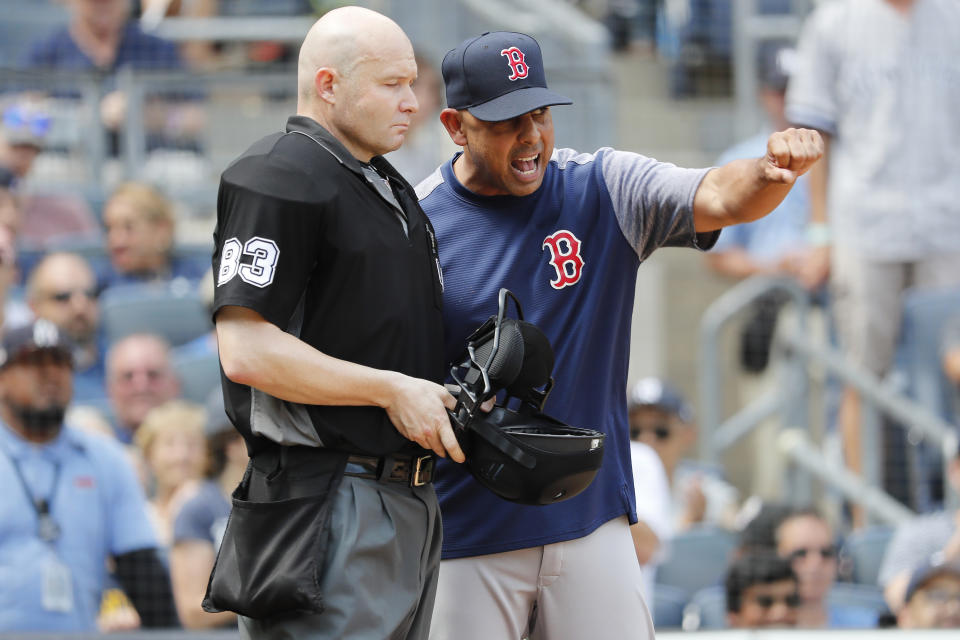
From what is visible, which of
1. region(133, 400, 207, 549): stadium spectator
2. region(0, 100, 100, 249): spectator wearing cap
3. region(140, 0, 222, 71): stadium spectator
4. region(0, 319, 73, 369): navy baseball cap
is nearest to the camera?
region(0, 319, 73, 369): navy baseball cap

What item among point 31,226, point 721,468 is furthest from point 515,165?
point 31,226

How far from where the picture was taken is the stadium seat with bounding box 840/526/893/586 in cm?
560

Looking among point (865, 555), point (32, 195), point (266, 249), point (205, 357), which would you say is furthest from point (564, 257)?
point (32, 195)

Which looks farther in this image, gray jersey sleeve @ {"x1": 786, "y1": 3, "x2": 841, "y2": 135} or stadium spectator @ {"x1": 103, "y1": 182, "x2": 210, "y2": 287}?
stadium spectator @ {"x1": 103, "y1": 182, "x2": 210, "y2": 287}

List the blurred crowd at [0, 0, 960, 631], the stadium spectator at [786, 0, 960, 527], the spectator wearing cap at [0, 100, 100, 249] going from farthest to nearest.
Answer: the spectator wearing cap at [0, 100, 100, 249]
the stadium spectator at [786, 0, 960, 527]
the blurred crowd at [0, 0, 960, 631]

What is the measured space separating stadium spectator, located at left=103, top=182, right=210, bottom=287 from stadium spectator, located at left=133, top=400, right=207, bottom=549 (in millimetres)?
1057

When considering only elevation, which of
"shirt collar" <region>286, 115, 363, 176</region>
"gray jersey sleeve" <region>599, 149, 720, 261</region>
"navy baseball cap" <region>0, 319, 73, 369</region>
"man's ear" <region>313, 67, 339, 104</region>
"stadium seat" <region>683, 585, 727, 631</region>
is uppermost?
"man's ear" <region>313, 67, 339, 104</region>

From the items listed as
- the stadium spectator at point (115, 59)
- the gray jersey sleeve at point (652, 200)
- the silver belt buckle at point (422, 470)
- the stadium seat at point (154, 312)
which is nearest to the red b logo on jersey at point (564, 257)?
the gray jersey sleeve at point (652, 200)

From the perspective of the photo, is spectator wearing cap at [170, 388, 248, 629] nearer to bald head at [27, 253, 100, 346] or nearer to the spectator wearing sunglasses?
bald head at [27, 253, 100, 346]

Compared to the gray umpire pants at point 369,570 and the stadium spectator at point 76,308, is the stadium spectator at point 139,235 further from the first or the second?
the gray umpire pants at point 369,570

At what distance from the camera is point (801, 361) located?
6074 millimetres

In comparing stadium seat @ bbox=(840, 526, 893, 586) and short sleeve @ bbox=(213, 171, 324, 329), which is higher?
short sleeve @ bbox=(213, 171, 324, 329)

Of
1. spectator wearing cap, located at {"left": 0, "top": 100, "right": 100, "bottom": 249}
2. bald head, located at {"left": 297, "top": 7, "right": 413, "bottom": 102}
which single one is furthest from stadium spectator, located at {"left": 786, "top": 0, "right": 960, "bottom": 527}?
bald head, located at {"left": 297, "top": 7, "right": 413, "bottom": 102}

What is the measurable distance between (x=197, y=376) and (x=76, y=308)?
0.64m
